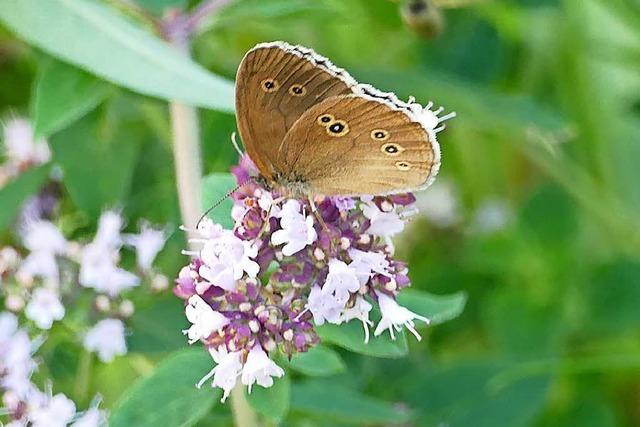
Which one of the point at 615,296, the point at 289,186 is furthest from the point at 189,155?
the point at 615,296

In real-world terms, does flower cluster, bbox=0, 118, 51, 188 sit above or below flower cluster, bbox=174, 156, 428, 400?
above

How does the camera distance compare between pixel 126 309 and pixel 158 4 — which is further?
pixel 158 4

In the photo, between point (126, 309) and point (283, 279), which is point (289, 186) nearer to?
point (283, 279)

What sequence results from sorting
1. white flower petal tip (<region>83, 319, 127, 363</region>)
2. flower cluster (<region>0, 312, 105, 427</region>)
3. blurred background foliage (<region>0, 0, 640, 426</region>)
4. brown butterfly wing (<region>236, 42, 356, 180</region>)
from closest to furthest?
1. brown butterfly wing (<region>236, 42, 356, 180</region>)
2. flower cluster (<region>0, 312, 105, 427</region>)
3. white flower petal tip (<region>83, 319, 127, 363</region>)
4. blurred background foliage (<region>0, 0, 640, 426</region>)

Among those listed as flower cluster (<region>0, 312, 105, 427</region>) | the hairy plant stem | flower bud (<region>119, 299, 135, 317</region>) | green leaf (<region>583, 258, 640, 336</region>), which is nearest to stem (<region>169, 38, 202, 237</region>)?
the hairy plant stem

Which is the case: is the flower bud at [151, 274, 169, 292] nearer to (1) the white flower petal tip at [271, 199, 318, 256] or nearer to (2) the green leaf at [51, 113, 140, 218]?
(2) the green leaf at [51, 113, 140, 218]

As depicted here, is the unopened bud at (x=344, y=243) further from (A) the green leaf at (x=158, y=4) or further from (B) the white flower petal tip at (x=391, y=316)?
(A) the green leaf at (x=158, y=4)

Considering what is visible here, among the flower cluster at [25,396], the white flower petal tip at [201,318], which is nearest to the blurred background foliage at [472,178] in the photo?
the flower cluster at [25,396]

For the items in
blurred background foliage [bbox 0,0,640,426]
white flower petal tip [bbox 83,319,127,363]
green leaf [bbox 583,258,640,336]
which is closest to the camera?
white flower petal tip [bbox 83,319,127,363]
